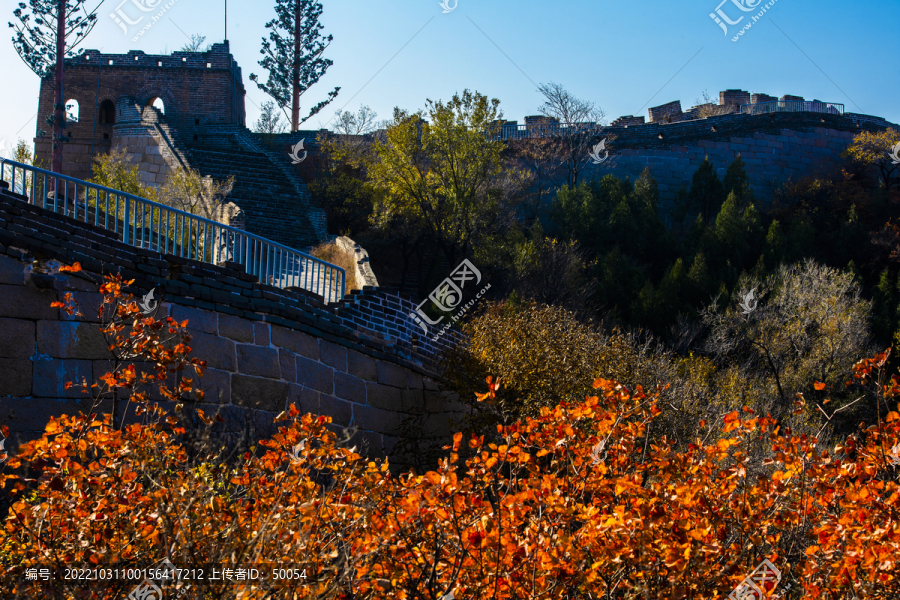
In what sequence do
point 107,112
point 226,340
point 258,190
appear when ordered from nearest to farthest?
point 226,340
point 258,190
point 107,112

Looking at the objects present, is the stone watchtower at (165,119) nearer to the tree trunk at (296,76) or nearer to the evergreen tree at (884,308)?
the tree trunk at (296,76)

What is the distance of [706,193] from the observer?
27547 millimetres

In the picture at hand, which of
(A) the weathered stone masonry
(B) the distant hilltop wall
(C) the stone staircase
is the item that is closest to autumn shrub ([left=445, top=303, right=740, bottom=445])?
(A) the weathered stone masonry

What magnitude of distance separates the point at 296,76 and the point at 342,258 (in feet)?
62.3

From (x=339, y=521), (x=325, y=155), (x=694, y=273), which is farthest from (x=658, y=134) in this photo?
(x=339, y=521)

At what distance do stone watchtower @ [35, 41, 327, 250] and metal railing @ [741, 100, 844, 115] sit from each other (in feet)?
68.7

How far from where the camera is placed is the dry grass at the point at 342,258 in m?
13.7

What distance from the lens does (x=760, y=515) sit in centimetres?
394

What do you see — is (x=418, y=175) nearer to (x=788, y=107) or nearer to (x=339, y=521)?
(x=339, y=521)

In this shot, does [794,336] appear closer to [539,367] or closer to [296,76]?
[539,367]

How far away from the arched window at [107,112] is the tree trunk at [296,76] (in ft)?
23.6

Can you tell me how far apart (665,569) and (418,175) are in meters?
15.6

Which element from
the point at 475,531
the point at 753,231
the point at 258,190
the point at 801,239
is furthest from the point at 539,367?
the point at 801,239

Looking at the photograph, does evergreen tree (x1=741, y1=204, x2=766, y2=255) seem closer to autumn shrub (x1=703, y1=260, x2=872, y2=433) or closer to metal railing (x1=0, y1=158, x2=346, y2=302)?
Result: autumn shrub (x1=703, y1=260, x2=872, y2=433)
